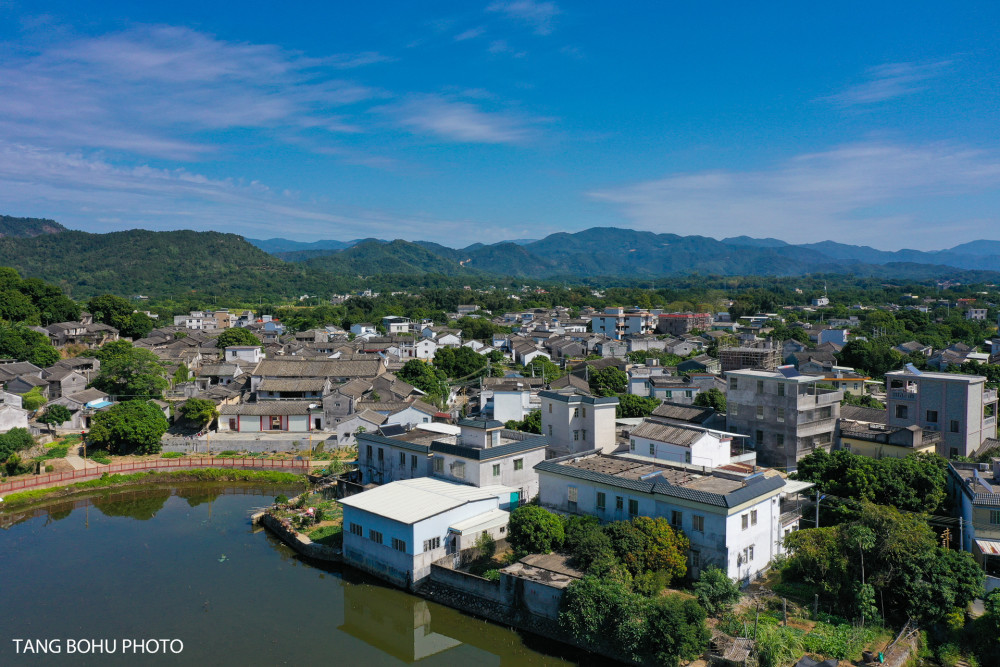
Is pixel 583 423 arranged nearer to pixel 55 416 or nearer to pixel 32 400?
pixel 55 416

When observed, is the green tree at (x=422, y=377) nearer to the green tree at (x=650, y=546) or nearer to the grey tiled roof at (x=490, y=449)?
the grey tiled roof at (x=490, y=449)

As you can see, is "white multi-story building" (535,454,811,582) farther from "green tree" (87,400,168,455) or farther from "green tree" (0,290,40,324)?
"green tree" (0,290,40,324)

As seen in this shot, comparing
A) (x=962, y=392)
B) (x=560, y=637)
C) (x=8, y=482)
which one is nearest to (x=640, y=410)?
(x=962, y=392)

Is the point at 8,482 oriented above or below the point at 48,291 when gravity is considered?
below

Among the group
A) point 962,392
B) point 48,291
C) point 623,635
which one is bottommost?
point 623,635

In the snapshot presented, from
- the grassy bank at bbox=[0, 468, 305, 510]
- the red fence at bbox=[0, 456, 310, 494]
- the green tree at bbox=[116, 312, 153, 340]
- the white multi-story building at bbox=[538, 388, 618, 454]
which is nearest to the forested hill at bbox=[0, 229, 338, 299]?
the green tree at bbox=[116, 312, 153, 340]

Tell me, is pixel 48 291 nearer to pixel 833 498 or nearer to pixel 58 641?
pixel 58 641
